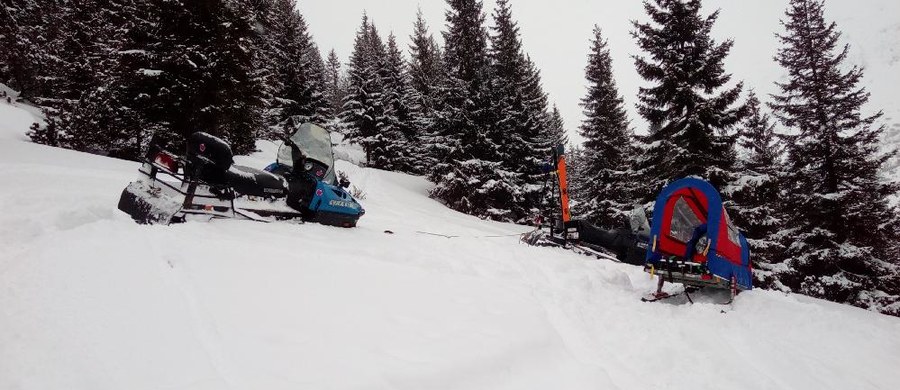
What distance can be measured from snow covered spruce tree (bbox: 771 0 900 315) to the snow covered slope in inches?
446

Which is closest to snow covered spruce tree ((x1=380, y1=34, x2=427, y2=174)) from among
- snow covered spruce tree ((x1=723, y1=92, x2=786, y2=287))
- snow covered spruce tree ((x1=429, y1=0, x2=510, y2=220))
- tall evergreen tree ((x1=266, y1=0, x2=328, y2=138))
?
tall evergreen tree ((x1=266, y1=0, x2=328, y2=138))

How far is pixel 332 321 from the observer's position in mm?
3453

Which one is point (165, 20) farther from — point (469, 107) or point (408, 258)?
point (408, 258)

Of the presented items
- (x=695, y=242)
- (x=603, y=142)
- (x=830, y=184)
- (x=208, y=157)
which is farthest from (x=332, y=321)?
(x=603, y=142)

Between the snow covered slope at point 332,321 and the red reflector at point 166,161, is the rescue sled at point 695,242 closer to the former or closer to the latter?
the snow covered slope at point 332,321

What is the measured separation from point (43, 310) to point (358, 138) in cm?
2883

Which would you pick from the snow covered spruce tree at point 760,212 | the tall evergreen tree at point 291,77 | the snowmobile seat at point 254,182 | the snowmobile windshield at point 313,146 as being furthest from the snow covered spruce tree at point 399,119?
the snowmobile seat at point 254,182

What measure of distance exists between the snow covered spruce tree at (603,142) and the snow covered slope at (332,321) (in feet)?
49.8

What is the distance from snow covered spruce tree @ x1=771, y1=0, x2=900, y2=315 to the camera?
13.8 meters

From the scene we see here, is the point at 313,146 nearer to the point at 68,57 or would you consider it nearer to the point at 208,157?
the point at 208,157

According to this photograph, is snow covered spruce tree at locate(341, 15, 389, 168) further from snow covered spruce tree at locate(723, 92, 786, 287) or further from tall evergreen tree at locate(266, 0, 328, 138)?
snow covered spruce tree at locate(723, 92, 786, 287)

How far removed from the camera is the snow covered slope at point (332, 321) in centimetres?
251

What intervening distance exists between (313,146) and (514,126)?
600 inches

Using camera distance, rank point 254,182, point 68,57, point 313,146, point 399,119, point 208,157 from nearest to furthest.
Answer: point 208,157, point 254,182, point 313,146, point 68,57, point 399,119
